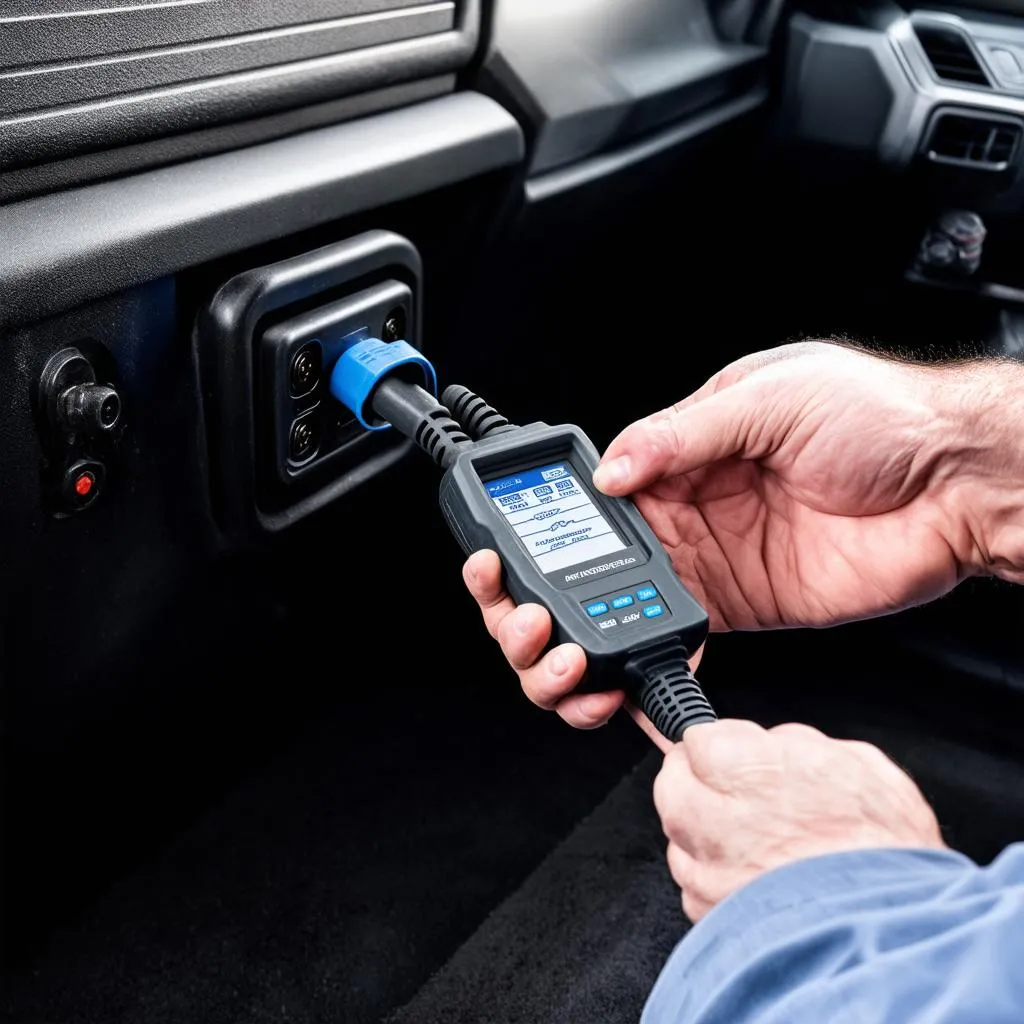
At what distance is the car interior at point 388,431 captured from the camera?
70 centimetres

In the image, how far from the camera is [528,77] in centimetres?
95

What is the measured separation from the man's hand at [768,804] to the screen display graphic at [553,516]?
0.53 feet

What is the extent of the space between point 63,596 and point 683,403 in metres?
0.42

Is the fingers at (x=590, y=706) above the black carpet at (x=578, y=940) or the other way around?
above

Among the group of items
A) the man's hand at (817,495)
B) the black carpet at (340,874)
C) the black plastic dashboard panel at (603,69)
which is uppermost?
the black plastic dashboard panel at (603,69)

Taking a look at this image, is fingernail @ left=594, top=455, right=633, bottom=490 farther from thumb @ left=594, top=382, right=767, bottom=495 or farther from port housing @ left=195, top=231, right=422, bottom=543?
port housing @ left=195, top=231, right=422, bottom=543

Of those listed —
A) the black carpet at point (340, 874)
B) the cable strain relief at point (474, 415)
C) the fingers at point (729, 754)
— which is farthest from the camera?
the black carpet at point (340, 874)

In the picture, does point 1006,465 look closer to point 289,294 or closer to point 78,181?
point 289,294

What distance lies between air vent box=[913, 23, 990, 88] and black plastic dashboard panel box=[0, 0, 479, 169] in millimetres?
770

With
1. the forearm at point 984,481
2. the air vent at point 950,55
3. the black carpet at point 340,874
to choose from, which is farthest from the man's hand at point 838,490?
the air vent at point 950,55

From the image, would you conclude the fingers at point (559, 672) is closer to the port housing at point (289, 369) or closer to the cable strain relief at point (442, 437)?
the cable strain relief at point (442, 437)

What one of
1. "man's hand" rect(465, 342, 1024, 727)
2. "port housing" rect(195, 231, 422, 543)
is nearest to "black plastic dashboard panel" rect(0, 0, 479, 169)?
"port housing" rect(195, 231, 422, 543)

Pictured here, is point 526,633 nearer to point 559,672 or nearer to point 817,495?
point 559,672

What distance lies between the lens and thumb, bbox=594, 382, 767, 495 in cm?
75
